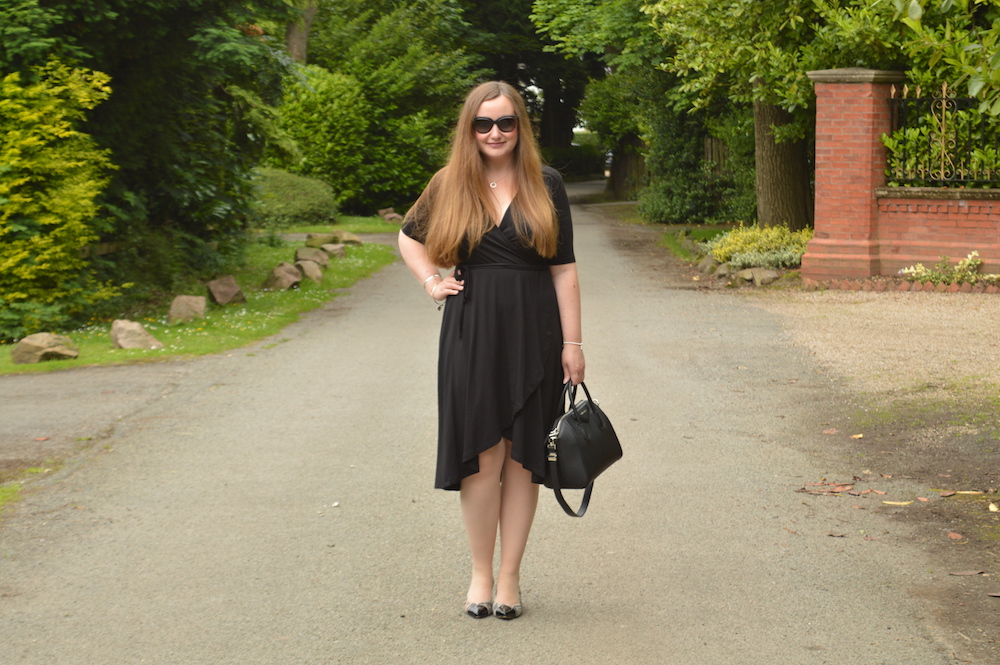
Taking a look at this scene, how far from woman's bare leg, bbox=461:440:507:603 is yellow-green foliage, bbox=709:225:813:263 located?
11.5 meters

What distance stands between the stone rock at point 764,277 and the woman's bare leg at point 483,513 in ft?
35.3

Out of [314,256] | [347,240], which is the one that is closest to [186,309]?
[314,256]

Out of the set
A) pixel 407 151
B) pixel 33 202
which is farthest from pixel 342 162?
pixel 33 202

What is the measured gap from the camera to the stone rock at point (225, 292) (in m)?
13.0

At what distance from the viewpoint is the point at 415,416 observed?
311 inches

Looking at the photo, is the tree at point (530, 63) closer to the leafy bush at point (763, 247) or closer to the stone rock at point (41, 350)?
the leafy bush at point (763, 247)

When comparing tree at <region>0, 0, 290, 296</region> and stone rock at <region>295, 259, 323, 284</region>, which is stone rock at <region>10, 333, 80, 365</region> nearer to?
tree at <region>0, 0, 290, 296</region>

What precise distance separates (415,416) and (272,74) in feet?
21.3

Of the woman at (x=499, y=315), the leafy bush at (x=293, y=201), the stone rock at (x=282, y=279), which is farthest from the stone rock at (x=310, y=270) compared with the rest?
the woman at (x=499, y=315)

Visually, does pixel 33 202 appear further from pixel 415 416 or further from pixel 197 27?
pixel 415 416

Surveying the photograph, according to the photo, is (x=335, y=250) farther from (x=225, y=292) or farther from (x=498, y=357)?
(x=498, y=357)

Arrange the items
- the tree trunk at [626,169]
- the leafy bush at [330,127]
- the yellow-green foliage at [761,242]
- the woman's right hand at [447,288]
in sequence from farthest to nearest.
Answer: the tree trunk at [626,169] < the leafy bush at [330,127] < the yellow-green foliage at [761,242] < the woman's right hand at [447,288]

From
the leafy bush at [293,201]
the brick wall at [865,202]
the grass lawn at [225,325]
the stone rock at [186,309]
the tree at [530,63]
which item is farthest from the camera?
the tree at [530,63]

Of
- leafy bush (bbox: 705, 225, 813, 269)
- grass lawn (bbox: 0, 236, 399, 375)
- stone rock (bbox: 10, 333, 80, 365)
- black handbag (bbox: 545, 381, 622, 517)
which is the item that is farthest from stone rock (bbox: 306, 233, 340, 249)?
black handbag (bbox: 545, 381, 622, 517)
